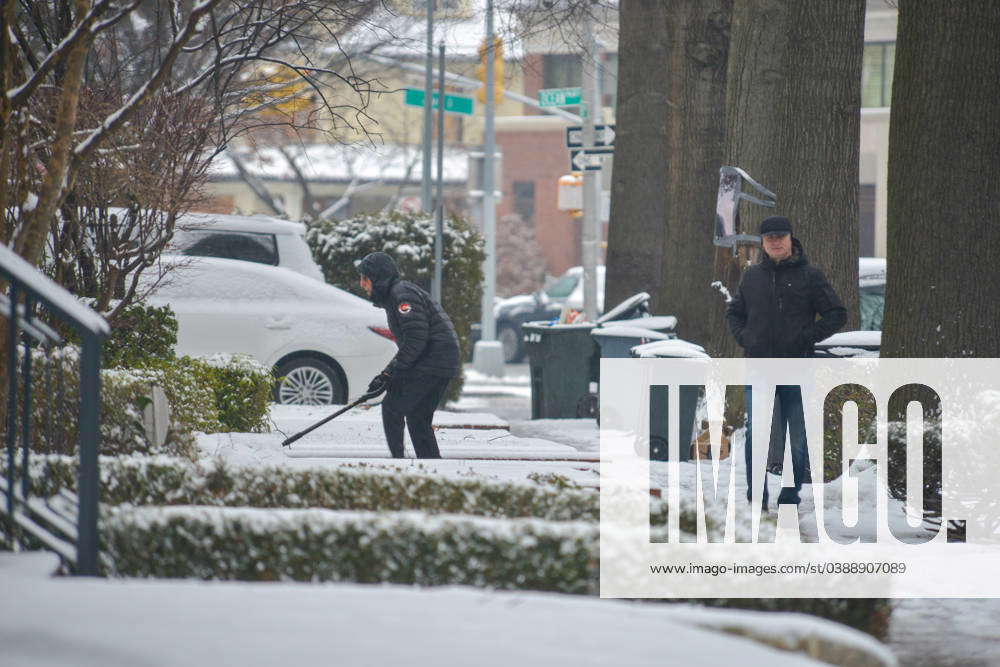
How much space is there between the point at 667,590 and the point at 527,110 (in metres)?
49.7

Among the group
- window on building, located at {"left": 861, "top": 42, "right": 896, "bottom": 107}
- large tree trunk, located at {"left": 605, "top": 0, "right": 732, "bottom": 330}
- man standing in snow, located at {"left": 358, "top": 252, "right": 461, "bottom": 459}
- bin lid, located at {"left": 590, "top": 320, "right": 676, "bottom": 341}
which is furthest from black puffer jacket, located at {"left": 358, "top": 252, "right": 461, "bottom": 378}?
window on building, located at {"left": 861, "top": 42, "right": 896, "bottom": 107}

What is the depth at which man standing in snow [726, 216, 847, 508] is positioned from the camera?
336 inches

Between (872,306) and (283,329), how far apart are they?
6695mm

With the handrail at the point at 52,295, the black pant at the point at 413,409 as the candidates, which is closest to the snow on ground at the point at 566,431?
the black pant at the point at 413,409

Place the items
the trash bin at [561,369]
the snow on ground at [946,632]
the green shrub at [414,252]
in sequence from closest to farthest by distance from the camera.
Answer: the snow on ground at [946,632]
the trash bin at [561,369]
the green shrub at [414,252]

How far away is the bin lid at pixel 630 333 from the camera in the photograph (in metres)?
11.8

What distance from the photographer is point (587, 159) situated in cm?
2072

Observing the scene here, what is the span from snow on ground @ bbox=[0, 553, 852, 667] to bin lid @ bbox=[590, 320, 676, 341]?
7403 mm

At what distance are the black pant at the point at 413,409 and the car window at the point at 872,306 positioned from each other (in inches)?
307

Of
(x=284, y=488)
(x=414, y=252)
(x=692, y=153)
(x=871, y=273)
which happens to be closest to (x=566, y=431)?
(x=692, y=153)

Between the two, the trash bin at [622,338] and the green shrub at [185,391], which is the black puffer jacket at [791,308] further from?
the green shrub at [185,391]

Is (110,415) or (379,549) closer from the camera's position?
(379,549)

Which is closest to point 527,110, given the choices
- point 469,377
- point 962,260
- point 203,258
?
point 469,377

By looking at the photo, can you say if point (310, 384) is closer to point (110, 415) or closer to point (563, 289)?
point (110, 415)
